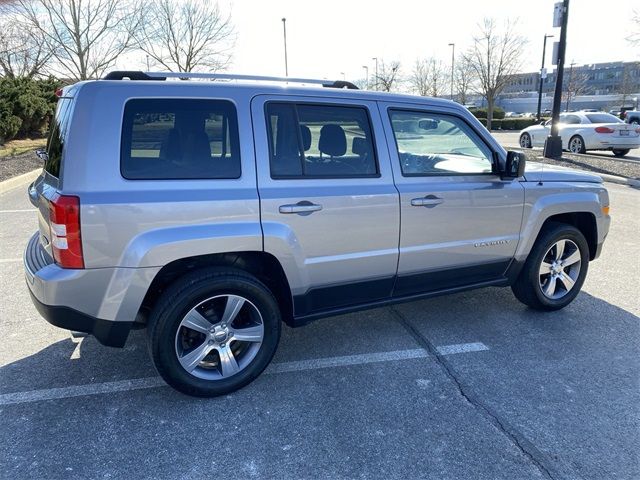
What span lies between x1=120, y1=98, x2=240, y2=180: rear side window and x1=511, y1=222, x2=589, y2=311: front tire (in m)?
2.72

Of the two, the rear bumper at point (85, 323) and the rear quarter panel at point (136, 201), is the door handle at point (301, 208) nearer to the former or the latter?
the rear quarter panel at point (136, 201)

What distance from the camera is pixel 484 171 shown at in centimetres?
384

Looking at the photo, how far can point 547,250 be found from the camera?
4191 millimetres

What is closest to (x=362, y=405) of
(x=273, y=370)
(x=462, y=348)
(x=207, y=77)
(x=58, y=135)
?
(x=273, y=370)

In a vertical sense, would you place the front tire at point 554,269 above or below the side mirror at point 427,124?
below

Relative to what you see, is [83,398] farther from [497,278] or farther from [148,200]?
[497,278]

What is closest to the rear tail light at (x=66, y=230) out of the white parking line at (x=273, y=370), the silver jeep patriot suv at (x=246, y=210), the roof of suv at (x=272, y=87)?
the silver jeep patriot suv at (x=246, y=210)

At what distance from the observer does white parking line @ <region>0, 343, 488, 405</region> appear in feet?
10.1

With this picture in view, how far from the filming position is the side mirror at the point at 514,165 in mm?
3686

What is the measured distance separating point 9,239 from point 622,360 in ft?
23.4

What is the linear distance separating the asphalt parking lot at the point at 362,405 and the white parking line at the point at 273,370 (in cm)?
1

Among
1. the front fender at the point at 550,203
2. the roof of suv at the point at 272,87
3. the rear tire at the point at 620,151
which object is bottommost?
the rear tire at the point at 620,151

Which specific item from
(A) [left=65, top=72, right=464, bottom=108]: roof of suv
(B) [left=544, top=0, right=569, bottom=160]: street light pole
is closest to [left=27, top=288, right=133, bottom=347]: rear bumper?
(A) [left=65, top=72, right=464, bottom=108]: roof of suv

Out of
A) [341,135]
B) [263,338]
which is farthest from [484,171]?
[263,338]
